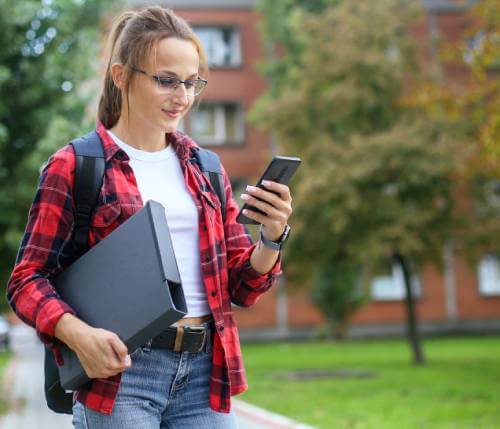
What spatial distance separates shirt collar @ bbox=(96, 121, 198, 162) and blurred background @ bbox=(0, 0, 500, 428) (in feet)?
1.14

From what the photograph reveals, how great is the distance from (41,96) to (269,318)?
20840mm

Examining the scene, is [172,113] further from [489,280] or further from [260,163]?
[489,280]

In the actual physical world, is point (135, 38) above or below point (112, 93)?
above

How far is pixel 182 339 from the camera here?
242 centimetres

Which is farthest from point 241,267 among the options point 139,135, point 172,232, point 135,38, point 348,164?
point 348,164

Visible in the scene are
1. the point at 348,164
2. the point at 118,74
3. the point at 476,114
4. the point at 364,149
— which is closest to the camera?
the point at 118,74

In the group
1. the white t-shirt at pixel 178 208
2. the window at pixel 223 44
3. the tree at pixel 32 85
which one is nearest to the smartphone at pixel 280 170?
the white t-shirt at pixel 178 208

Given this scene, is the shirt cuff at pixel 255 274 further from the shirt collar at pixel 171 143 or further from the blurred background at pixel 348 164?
the blurred background at pixel 348 164

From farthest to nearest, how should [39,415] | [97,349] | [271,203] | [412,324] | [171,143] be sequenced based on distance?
1. [412,324]
2. [39,415]
3. [171,143]
4. [271,203]
5. [97,349]

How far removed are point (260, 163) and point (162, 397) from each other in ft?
92.9

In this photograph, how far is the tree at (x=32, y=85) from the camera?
10250 millimetres

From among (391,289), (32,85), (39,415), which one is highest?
(32,85)

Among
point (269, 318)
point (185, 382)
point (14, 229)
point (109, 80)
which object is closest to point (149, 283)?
point (185, 382)

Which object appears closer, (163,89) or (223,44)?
(163,89)
